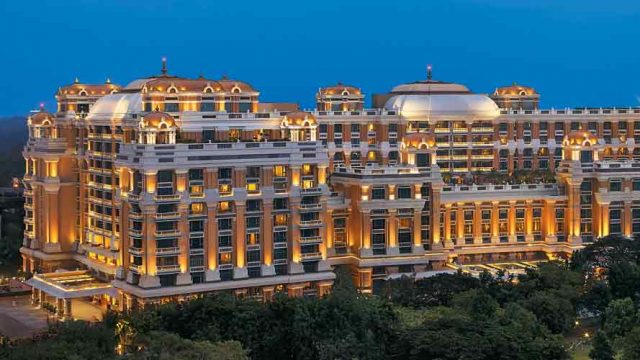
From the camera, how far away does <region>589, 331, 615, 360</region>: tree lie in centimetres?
5347

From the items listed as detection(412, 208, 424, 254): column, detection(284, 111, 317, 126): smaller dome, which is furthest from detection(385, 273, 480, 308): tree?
detection(284, 111, 317, 126): smaller dome

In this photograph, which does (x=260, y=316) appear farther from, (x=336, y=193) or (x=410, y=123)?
(x=410, y=123)

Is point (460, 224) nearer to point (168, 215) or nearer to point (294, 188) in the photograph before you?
point (294, 188)

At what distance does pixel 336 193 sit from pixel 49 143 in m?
21.7

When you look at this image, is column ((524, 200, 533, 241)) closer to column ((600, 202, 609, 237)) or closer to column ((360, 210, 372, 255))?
column ((600, 202, 609, 237))

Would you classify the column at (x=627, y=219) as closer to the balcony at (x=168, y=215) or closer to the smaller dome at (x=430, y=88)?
the smaller dome at (x=430, y=88)

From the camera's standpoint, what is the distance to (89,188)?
78.6 m

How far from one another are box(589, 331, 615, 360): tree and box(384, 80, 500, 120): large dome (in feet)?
124

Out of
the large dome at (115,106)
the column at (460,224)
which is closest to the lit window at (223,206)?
the large dome at (115,106)

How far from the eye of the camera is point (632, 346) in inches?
2032

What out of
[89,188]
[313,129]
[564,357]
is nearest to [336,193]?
[313,129]

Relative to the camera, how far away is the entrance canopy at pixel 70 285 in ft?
227

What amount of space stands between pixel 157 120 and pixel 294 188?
995 cm

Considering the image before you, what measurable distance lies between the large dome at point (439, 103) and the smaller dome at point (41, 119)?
2777cm
